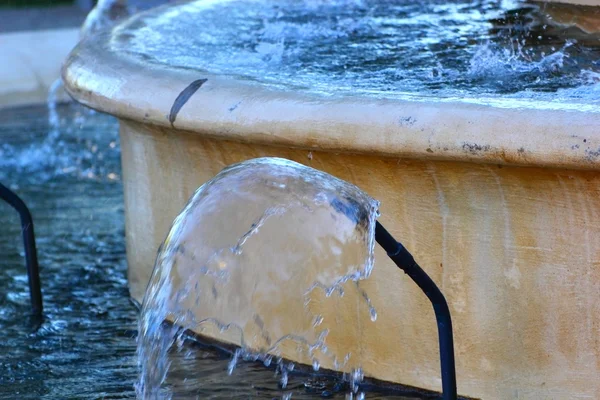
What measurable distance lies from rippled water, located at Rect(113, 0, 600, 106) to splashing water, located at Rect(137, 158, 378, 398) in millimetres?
548

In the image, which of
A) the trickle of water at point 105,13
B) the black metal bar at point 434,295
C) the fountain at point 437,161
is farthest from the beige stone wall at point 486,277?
the trickle of water at point 105,13

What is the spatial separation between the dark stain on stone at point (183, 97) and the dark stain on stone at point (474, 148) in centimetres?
78

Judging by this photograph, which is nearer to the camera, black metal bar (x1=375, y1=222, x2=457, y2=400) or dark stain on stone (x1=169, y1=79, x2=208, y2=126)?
black metal bar (x1=375, y1=222, x2=457, y2=400)

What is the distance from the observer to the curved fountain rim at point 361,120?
2082mm

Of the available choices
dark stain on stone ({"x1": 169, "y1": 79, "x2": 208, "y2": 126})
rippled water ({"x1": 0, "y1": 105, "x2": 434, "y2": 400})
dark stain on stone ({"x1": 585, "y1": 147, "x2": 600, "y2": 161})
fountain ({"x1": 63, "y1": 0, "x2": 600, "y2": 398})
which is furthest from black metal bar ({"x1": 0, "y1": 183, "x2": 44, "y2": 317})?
dark stain on stone ({"x1": 585, "y1": 147, "x2": 600, "y2": 161})

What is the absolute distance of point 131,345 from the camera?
119 inches

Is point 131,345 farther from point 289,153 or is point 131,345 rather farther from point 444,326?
point 444,326

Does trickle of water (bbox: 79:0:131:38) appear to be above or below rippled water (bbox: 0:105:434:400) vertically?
below

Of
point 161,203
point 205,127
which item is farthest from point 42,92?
point 205,127

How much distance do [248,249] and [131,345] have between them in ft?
3.83

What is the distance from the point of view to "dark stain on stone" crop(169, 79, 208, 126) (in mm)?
2631

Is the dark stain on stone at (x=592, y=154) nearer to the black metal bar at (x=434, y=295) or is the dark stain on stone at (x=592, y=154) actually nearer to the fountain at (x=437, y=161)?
the fountain at (x=437, y=161)

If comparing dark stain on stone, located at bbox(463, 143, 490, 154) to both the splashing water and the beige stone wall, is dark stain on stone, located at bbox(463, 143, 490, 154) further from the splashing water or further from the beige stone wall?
the splashing water

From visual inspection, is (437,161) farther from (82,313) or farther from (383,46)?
(82,313)
